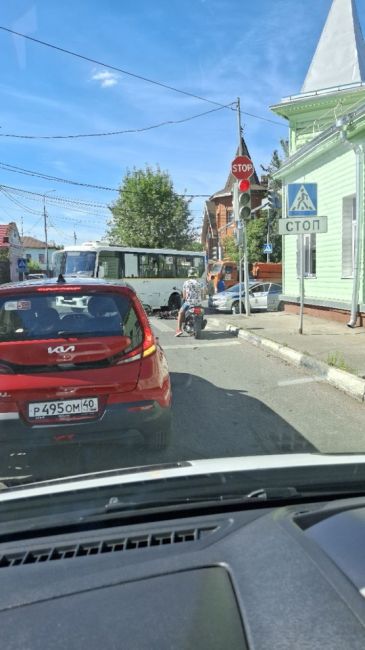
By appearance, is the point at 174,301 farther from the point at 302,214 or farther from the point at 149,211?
the point at 149,211

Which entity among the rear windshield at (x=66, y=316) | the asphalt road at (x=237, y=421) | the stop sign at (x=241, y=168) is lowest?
the asphalt road at (x=237, y=421)

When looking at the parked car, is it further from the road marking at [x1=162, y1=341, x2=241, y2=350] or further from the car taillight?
the car taillight

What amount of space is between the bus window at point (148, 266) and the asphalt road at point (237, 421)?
14474 millimetres

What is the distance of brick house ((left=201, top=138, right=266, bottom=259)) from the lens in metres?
49.8

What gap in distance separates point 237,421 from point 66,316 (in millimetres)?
2464

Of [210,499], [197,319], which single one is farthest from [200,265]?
[210,499]

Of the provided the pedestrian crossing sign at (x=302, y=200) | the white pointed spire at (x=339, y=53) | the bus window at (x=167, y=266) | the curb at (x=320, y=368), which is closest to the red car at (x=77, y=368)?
the curb at (x=320, y=368)

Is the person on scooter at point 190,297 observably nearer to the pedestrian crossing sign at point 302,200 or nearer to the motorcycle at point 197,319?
the motorcycle at point 197,319

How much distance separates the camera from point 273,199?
2469 cm

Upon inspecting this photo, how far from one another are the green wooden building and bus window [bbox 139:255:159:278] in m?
7.32

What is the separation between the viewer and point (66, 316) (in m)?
4.77

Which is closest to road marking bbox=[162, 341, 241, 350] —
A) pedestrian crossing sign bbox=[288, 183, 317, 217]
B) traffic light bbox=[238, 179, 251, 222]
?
pedestrian crossing sign bbox=[288, 183, 317, 217]

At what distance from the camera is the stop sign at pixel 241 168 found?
16656mm

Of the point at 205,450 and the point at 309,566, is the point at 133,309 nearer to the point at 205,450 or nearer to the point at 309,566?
the point at 205,450
